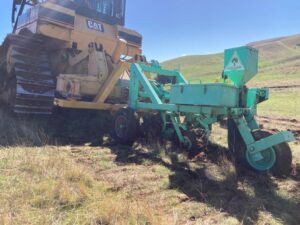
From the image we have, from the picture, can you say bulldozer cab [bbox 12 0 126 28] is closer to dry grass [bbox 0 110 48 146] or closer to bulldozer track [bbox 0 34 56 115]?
bulldozer track [bbox 0 34 56 115]

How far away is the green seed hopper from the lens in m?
4.45

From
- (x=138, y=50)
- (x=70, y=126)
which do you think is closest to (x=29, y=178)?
(x=70, y=126)

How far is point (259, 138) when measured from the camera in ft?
15.1

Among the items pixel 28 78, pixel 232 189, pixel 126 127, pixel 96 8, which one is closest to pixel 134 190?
pixel 232 189

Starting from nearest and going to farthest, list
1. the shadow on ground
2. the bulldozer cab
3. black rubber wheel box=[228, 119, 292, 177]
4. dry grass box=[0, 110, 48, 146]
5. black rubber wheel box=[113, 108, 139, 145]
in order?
the shadow on ground < black rubber wheel box=[228, 119, 292, 177] < dry grass box=[0, 110, 48, 146] < black rubber wheel box=[113, 108, 139, 145] < the bulldozer cab

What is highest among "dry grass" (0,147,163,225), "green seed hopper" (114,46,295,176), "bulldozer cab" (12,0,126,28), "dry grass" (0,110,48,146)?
"bulldozer cab" (12,0,126,28)

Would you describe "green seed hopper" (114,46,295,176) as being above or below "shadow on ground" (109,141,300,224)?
above

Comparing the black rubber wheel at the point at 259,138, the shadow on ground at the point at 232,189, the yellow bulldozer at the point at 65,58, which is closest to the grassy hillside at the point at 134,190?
the shadow on ground at the point at 232,189

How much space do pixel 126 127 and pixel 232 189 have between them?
274 centimetres

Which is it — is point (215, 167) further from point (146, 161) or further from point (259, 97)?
point (259, 97)

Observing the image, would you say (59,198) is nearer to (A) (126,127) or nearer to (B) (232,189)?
(B) (232,189)

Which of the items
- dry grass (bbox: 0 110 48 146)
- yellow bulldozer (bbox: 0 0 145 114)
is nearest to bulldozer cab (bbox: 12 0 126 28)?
yellow bulldozer (bbox: 0 0 145 114)

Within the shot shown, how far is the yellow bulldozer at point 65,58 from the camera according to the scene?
675 centimetres

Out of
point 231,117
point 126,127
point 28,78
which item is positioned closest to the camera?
point 231,117
